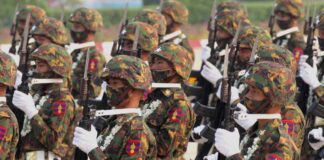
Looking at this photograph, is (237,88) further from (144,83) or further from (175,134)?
(144,83)

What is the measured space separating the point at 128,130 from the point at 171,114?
64.7 inches

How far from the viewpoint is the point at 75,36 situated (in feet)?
55.5

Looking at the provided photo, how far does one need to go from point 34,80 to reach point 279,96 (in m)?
3.51

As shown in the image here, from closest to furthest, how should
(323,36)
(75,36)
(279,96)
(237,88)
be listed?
(279,96) → (237,88) → (323,36) → (75,36)

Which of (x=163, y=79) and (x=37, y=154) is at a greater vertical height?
(x=163, y=79)

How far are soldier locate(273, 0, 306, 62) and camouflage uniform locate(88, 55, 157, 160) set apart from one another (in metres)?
6.99

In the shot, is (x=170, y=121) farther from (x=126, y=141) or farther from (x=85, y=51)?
(x=85, y=51)

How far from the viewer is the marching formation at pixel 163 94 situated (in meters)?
9.95

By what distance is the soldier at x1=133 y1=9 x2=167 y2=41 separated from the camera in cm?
1647

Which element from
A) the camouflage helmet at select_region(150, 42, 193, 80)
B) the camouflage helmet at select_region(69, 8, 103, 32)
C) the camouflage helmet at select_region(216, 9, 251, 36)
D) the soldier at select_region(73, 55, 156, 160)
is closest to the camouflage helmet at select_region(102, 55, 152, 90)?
the soldier at select_region(73, 55, 156, 160)

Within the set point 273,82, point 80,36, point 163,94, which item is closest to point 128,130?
point 273,82

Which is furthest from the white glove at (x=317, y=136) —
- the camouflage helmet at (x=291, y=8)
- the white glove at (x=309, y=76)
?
the camouflage helmet at (x=291, y=8)

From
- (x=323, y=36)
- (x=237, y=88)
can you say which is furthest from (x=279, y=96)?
(x=323, y=36)

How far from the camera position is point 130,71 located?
10086 millimetres
